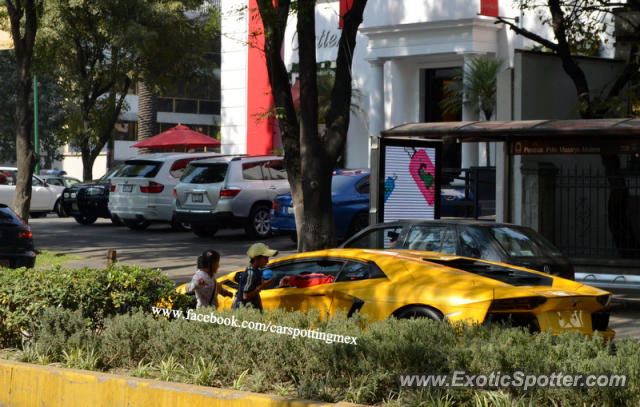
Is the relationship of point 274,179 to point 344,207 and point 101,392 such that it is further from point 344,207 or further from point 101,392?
point 101,392

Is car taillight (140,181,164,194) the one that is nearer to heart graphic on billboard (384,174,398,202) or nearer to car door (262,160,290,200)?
car door (262,160,290,200)

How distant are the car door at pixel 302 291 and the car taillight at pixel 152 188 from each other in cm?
1411

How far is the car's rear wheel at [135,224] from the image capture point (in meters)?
25.2

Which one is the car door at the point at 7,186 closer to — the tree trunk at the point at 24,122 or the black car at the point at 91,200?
the black car at the point at 91,200

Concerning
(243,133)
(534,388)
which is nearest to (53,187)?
(243,133)

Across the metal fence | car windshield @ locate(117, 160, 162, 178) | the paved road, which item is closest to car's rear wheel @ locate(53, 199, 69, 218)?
the paved road

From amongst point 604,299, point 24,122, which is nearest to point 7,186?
point 24,122

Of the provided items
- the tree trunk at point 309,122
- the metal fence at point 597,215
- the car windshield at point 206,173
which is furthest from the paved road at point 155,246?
the tree trunk at point 309,122

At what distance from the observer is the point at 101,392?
7145mm

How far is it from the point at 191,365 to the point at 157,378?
0.27 meters

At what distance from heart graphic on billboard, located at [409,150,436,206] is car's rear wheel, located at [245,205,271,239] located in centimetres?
637

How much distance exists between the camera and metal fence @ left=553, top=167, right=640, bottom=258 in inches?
655

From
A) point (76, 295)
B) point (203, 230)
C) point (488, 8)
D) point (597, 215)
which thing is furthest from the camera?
point (488, 8)

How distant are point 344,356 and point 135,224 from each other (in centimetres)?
1934
